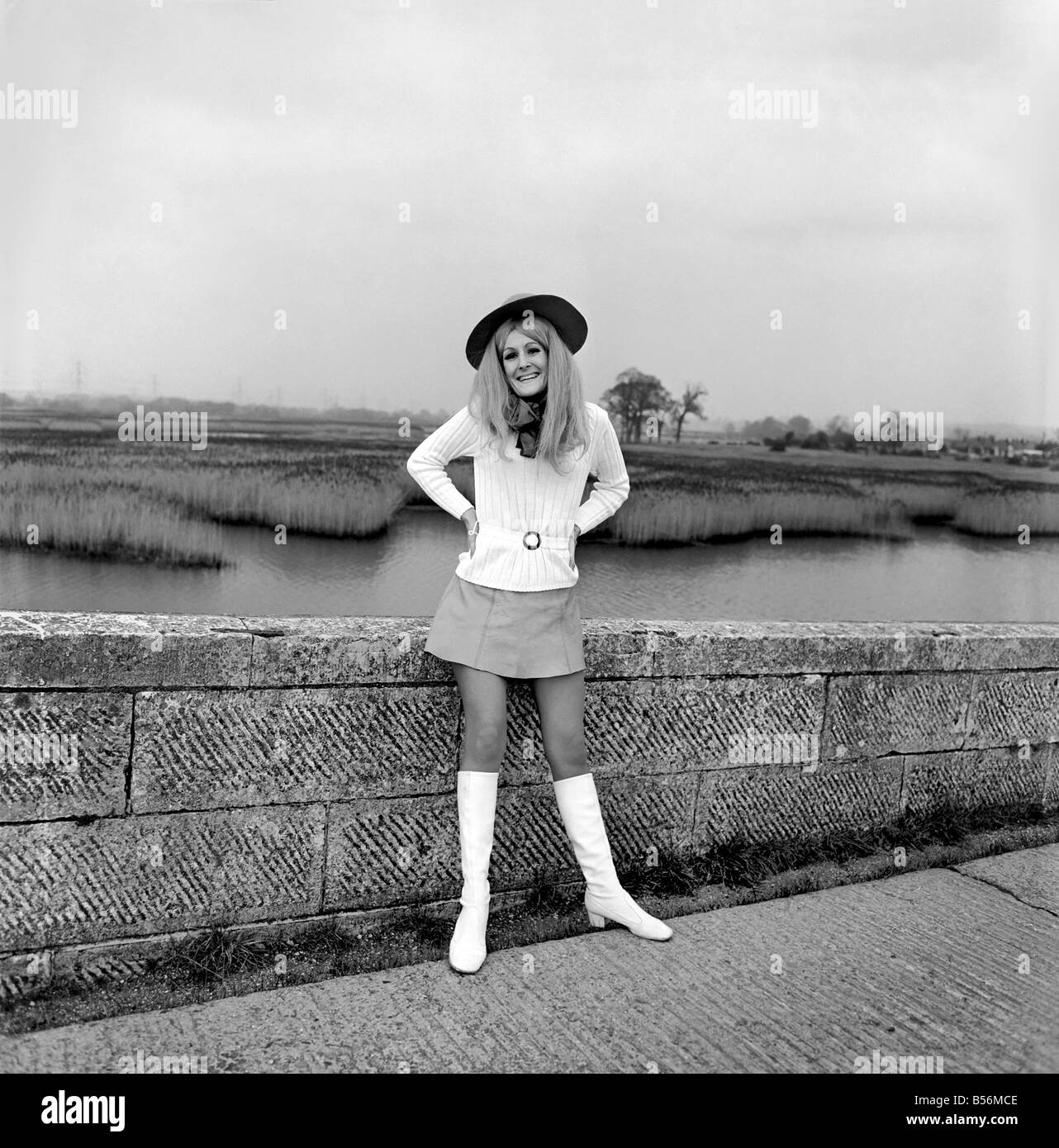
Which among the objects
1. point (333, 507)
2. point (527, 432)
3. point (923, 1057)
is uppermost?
point (527, 432)

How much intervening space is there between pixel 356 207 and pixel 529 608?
1.29 metres

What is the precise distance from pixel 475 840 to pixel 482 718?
1.03 ft

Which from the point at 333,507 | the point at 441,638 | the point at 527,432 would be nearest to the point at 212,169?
the point at 333,507

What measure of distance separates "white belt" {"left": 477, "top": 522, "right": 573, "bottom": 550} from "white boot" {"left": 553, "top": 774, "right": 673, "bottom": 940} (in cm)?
63

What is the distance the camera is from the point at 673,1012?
2.35 metres

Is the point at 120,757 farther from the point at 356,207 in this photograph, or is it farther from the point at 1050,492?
the point at 1050,492

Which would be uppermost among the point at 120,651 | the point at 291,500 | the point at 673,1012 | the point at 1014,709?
the point at 291,500

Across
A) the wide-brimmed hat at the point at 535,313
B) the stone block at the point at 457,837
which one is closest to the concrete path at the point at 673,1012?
the stone block at the point at 457,837

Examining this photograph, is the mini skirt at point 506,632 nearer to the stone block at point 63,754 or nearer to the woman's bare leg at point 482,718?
the woman's bare leg at point 482,718

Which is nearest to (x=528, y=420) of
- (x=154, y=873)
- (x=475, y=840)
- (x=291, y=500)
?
(x=291, y=500)

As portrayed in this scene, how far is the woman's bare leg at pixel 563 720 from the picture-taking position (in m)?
2.74

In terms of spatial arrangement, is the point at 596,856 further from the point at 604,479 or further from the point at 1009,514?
the point at 1009,514

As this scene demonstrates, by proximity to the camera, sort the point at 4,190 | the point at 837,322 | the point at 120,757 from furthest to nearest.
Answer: the point at 837,322
the point at 4,190
the point at 120,757

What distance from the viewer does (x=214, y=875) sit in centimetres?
259
